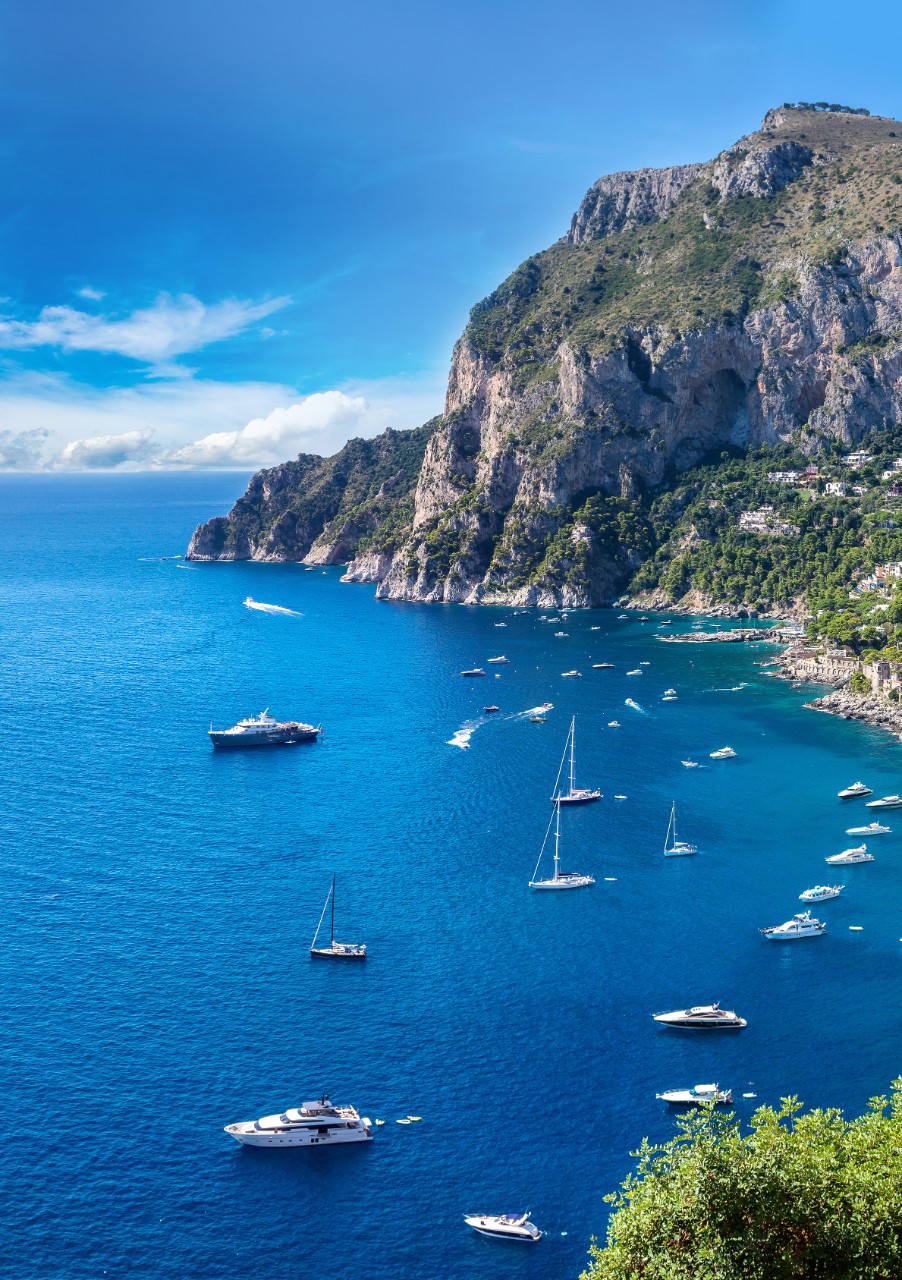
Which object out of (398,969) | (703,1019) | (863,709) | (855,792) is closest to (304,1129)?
(398,969)

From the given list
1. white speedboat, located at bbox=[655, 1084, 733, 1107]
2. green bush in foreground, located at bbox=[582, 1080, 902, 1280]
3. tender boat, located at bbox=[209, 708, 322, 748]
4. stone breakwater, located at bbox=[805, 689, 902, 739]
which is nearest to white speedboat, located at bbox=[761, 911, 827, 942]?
white speedboat, located at bbox=[655, 1084, 733, 1107]

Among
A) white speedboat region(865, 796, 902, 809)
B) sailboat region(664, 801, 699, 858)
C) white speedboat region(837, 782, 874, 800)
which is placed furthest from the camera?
white speedboat region(837, 782, 874, 800)

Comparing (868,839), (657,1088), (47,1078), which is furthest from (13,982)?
(868,839)

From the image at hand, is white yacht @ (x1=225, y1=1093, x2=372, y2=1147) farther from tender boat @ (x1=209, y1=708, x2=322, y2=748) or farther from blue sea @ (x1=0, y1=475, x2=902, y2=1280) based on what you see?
tender boat @ (x1=209, y1=708, x2=322, y2=748)

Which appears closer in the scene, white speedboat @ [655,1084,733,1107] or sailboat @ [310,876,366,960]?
white speedboat @ [655,1084,733,1107]

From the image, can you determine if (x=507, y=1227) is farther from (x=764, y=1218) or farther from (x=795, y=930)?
(x=795, y=930)
